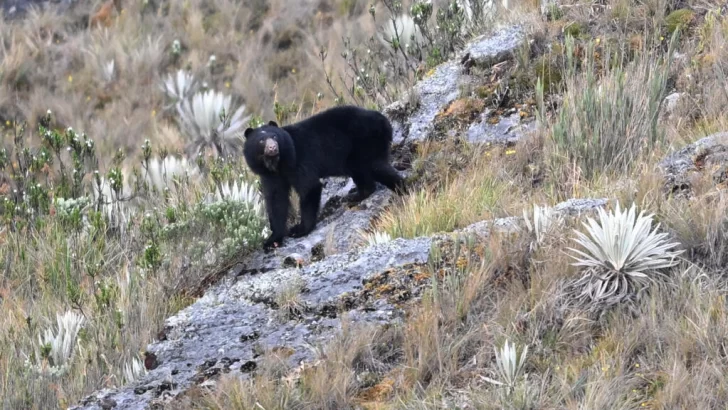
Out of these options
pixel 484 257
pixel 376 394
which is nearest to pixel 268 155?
pixel 484 257

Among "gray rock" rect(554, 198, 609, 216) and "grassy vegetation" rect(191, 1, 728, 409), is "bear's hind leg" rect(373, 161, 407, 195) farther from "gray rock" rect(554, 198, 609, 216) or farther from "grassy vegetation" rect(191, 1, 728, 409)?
"gray rock" rect(554, 198, 609, 216)

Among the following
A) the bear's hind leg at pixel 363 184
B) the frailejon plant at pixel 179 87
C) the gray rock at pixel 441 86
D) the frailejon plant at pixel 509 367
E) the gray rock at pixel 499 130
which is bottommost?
the frailejon plant at pixel 179 87

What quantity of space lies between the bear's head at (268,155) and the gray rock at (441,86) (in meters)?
1.23

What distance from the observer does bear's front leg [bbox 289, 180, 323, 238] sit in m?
6.97

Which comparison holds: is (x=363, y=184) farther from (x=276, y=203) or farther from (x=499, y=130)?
(x=499, y=130)

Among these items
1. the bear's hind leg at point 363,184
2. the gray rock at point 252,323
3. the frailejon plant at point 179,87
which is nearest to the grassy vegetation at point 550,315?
the gray rock at point 252,323

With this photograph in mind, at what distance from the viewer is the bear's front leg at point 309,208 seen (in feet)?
22.9

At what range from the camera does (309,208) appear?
23.0 ft

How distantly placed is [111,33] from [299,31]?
10.1 feet

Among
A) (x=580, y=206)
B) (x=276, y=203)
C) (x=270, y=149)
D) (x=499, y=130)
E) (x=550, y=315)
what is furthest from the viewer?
(x=499, y=130)

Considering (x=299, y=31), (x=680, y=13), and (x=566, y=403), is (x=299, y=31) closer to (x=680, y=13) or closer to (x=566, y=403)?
(x=680, y=13)

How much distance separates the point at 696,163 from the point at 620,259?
1.44m

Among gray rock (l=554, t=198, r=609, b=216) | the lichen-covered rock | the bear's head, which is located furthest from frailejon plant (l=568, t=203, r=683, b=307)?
the bear's head

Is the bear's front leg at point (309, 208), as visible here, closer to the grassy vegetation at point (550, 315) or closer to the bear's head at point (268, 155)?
the bear's head at point (268, 155)
